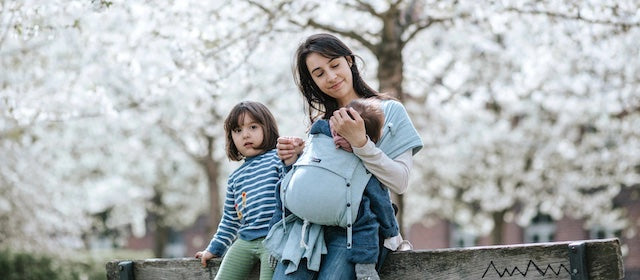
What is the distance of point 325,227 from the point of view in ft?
10.9

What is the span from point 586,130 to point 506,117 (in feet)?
6.05

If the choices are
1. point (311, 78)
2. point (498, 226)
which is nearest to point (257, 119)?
point (311, 78)

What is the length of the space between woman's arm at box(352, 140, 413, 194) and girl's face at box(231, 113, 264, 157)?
909 millimetres

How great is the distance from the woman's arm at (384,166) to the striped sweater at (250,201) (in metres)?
0.70

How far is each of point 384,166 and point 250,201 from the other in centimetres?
89

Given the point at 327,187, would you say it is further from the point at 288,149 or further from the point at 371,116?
the point at 288,149

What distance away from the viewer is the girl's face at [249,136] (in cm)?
404

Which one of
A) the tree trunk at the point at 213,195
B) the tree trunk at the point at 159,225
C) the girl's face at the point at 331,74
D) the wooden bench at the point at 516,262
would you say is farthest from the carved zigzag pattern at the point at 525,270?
the tree trunk at the point at 159,225

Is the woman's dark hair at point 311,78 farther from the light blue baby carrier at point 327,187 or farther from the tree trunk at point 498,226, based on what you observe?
the tree trunk at point 498,226

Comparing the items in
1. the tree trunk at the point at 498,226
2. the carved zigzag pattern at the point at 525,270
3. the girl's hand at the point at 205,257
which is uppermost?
the tree trunk at the point at 498,226

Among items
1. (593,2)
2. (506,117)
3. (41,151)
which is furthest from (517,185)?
(593,2)

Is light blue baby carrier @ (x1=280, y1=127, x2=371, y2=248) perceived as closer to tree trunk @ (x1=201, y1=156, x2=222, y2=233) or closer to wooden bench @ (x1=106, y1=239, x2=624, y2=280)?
wooden bench @ (x1=106, y1=239, x2=624, y2=280)

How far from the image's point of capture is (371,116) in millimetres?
3295

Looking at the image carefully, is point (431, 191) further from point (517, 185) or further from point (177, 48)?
point (177, 48)
